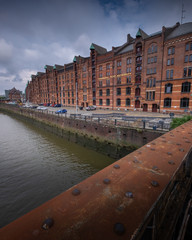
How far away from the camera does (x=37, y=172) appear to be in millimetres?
9711

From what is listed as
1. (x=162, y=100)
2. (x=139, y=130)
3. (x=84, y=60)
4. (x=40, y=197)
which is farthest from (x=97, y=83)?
(x=40, y=197)

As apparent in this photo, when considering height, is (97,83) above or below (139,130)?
above

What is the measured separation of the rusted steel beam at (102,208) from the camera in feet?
3.92

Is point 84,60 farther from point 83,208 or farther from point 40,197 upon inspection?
point 83,208

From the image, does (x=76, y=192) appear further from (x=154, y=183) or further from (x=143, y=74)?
(x=143, y=74)

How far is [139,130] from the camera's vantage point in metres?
11.5

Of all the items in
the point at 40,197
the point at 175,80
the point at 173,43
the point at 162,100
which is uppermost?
the point at 173,43

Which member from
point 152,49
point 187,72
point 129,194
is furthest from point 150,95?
point 129,194

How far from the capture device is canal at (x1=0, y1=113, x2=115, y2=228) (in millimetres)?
6953

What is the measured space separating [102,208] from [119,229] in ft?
1.10

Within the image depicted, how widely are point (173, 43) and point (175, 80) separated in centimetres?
710

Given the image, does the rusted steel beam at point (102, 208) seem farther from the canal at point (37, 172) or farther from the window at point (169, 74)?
the window at point (169, 74)

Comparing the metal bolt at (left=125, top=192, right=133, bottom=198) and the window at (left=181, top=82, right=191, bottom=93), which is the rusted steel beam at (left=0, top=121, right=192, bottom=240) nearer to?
the metal bolt at (left=125, top=192, right=133, bottom=198)

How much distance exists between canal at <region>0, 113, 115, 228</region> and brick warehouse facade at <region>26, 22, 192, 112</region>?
1392cm
